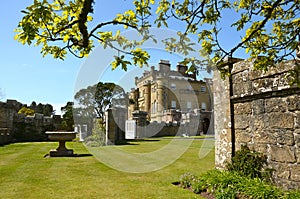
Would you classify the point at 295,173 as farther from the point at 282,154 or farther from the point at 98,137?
the point at 98,137

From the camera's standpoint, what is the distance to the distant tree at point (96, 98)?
29156 mm

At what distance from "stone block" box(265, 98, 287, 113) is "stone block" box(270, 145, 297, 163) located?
708 mm

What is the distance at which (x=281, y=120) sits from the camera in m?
4.76

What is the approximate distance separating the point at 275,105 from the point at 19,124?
1872 centimetres

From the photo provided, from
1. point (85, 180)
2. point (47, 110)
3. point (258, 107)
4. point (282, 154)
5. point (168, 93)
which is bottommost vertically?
point (85, 180)

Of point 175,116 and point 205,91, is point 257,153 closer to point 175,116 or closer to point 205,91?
point 175,116

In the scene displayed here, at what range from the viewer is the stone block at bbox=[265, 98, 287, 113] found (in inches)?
187

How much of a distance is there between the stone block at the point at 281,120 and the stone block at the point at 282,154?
0.40 m

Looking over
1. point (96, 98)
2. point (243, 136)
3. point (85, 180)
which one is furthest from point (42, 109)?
point (243, 136)

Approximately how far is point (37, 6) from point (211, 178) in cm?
448

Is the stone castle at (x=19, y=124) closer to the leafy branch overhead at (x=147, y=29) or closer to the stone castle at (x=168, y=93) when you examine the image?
the leafy branch overhead at (x=147, y=29)

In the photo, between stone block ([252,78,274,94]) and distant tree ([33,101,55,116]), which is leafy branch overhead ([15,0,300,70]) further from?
distant tree ([33,101,55,116])

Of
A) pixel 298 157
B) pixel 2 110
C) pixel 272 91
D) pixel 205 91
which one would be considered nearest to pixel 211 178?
pixel 298 157

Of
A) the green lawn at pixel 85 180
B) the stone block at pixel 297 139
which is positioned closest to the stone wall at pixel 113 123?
the green lawn at pixel 85 180
